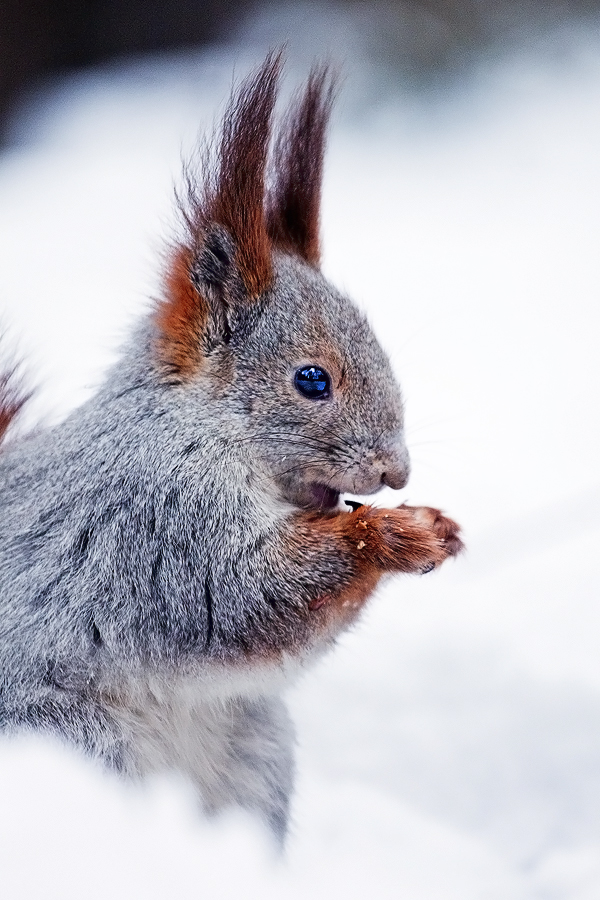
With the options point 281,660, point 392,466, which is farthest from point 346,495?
point 281,660

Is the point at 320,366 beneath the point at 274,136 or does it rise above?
beneath

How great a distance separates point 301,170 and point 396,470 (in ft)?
1.16

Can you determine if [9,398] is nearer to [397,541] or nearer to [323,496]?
[323,496]

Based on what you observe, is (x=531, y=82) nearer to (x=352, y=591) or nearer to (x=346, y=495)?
(x=346, y=495)

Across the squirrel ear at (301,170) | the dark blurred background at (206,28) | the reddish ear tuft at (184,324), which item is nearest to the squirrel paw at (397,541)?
the reddish ear tuft at (184,324)

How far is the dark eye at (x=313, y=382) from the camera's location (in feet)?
3.25

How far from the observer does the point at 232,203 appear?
98 cm

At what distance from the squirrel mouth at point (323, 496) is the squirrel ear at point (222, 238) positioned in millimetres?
172

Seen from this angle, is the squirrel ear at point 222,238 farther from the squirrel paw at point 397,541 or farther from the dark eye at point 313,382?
the squirrel paw at point 397,541

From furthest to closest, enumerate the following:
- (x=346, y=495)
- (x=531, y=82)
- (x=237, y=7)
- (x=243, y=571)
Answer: (x=531, y=82) < (x=237, y=7) < (x=346, y=495) < (x=243, y=571)

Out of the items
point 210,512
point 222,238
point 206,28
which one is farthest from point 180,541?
point 206,28

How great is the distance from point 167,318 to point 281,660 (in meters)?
0.36

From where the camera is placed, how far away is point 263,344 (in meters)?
1.00

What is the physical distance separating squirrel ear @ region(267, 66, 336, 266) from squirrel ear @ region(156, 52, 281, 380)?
92mm
